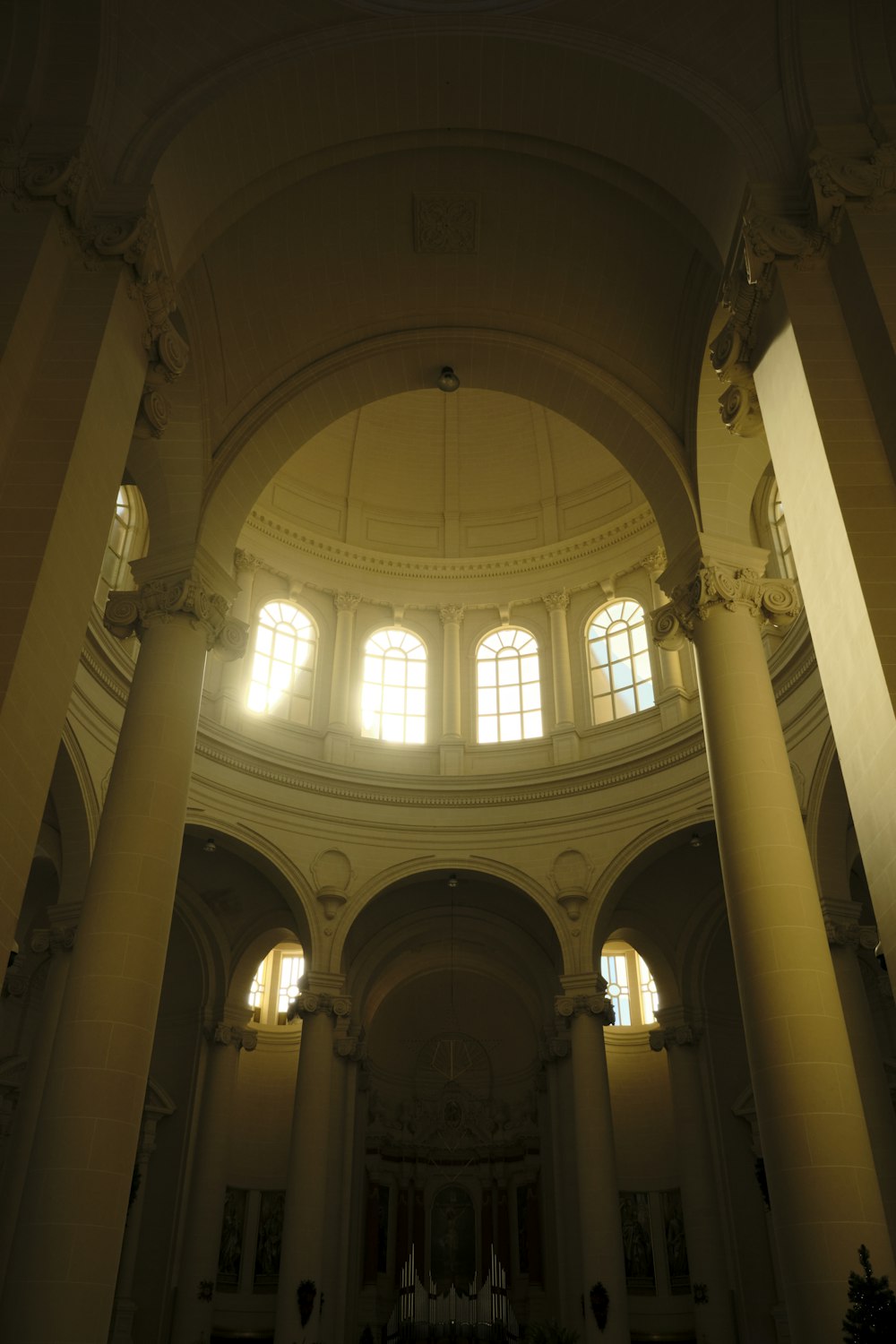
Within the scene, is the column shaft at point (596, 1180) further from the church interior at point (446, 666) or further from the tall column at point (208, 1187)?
the tall column at point (208, 1187)

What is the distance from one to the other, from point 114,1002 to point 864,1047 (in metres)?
10.2

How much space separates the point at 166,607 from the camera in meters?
11.6

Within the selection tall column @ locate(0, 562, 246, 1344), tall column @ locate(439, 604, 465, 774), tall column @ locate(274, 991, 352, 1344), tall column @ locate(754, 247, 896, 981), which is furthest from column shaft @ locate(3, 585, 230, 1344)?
tall column @ locate(439, 604, 465, 774)

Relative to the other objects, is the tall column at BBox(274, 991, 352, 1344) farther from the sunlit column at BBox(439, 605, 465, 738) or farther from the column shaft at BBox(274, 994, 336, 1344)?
the sunlit column at BBox(439, 605, 465, 738)

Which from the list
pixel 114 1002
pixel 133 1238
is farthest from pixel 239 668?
pixel 114 1002

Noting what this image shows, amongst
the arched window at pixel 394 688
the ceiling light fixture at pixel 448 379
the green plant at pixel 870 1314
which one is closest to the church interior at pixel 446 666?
the arched window at pixel 394 688

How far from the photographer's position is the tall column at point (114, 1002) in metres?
7.74

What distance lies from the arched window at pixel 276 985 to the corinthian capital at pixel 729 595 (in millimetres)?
15428

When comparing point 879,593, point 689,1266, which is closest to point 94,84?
point 879,593

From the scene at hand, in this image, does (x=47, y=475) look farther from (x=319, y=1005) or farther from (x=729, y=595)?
(x=319, y=1005)

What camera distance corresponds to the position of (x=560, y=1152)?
2017 cm

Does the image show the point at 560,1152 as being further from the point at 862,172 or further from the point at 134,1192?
the point at 862,172

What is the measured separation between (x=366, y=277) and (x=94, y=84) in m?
4.38

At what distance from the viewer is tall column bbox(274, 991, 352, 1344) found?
56.4 ft
